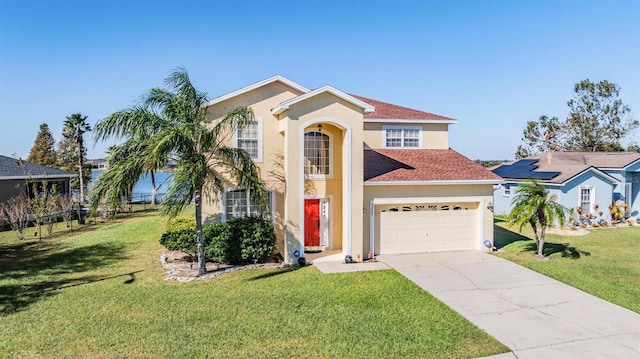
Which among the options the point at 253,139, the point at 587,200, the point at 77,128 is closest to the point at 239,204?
the point at 253,139

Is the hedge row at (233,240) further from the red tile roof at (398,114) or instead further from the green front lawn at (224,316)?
the red tile roof at (398,114)

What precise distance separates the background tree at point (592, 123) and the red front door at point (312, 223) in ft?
134

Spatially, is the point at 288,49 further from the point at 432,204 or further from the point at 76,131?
the point at 76,131

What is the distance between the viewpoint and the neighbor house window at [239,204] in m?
15.5

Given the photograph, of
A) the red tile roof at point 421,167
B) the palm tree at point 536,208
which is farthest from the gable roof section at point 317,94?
the palm tree at point 536,208

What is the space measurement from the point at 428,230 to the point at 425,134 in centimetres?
572

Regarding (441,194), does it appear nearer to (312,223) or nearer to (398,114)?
(398,114)

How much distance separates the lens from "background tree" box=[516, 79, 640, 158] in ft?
153

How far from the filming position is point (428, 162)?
59.3ft

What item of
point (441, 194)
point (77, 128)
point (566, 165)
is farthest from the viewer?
point (77, 128)

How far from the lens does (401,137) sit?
19.6 meters

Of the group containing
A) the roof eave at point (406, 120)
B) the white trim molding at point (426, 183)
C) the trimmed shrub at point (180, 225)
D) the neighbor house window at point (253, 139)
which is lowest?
the trimmed shrub at point (180, 225)

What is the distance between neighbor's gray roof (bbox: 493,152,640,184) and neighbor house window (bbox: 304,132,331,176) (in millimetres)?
16107

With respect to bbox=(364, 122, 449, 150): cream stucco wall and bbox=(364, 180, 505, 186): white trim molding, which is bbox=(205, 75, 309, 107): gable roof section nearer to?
bbox=(364, 122, 449, 150): cream stucco wall
